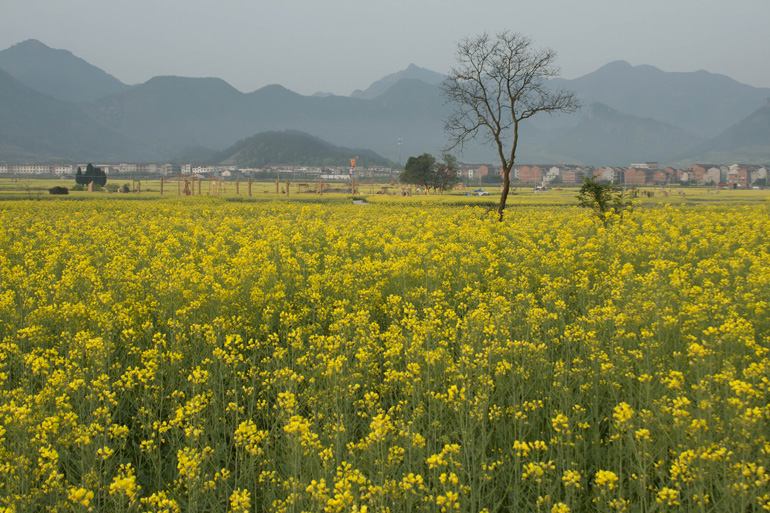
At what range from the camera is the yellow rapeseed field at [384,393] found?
3529 millimetres

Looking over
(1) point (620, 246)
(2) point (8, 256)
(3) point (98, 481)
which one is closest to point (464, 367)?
(3) point (98, 481)

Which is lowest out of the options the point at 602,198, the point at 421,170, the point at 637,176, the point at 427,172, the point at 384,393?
the point at 384,393

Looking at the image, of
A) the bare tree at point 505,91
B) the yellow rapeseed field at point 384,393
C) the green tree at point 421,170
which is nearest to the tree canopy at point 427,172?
the green tree at point 421,170

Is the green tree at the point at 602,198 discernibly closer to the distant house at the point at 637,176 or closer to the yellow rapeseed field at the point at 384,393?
the yellow rapeseed field at the point at 384,393

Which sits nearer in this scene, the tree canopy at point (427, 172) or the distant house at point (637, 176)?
the tree canopy at point (427, 172)

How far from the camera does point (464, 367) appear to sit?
4895 millimetres

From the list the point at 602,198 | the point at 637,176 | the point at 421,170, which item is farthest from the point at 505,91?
the point at 637,176

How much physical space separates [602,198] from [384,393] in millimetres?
17971

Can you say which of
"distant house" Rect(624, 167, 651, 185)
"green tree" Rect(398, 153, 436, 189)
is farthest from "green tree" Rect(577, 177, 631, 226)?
"distant house" Rect(624, 167, 651, 185)

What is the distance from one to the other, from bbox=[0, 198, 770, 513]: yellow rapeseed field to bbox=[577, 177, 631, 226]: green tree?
9580 millimetres

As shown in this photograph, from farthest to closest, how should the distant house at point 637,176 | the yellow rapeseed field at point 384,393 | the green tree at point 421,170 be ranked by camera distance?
1. the distant house at point 637,176
2. the green tree at point 421,170
3. the yellow rapeseed field at point 384,393

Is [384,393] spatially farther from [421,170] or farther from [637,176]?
[637,176]

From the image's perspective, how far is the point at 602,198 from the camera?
20.5 m

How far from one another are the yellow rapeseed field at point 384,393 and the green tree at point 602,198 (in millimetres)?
9580
